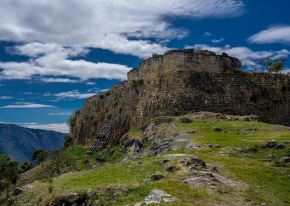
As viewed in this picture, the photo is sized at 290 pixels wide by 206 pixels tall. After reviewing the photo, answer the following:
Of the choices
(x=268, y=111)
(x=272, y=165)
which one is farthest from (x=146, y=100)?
(x=272, y=165)

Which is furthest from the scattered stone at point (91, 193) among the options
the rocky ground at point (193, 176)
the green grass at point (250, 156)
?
the green grass at point (250, 156)

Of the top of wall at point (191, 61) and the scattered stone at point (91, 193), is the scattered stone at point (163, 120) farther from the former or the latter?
the scattered stone at point (91, 193)

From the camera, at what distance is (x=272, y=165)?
2288cm

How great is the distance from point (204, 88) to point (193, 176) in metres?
21.7

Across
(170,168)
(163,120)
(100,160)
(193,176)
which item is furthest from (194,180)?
(100,160)

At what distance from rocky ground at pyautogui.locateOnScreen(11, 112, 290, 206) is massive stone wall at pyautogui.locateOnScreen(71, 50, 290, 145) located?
9179 millimetres

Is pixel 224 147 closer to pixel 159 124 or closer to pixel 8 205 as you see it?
pixel 159 124

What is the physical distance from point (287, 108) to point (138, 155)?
63.0 feet

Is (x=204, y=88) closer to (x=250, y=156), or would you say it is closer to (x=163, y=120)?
(x=163, y=120)

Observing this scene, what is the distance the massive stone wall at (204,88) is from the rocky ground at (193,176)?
30.1 ft

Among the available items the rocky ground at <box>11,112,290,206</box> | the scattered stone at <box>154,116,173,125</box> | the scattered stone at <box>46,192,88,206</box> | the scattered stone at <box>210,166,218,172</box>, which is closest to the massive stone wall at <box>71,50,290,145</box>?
the scattered stone at <box>154,116,173,125</box>

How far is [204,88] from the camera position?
4041 cm

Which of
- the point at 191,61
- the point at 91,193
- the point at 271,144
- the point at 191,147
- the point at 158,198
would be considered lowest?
the point at 91,193

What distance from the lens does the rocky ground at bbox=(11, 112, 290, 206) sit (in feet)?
58.4
